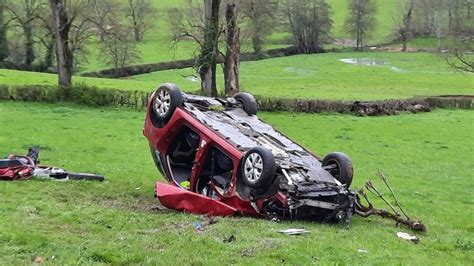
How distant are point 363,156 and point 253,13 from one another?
56.0 ft

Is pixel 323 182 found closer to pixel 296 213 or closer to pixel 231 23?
pixel 296 213

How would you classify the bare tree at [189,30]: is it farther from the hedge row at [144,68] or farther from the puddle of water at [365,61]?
the puddle of water at [365,61]

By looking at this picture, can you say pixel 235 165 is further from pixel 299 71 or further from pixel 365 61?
pixel 365 61

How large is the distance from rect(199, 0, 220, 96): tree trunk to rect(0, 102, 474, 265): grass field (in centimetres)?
823

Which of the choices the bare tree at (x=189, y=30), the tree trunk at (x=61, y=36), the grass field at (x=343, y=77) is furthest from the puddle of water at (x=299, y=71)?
the tree trunk at (x=61, y=36)

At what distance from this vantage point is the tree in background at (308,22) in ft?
338

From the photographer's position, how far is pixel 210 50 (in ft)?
113

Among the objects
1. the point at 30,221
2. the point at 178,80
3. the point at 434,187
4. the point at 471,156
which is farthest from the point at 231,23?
Answer: the point at 178,80

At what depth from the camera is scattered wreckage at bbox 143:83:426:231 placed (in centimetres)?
1095

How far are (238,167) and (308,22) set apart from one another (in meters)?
93.7

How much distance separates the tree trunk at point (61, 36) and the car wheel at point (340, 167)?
2921cm

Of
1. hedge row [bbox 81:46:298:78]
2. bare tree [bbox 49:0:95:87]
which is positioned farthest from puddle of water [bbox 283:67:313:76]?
bare tree [bbox 49:0:95:87]

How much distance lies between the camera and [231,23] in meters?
33.2

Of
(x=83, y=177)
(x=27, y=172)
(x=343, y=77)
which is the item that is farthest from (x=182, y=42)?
(x=27, y=172)
